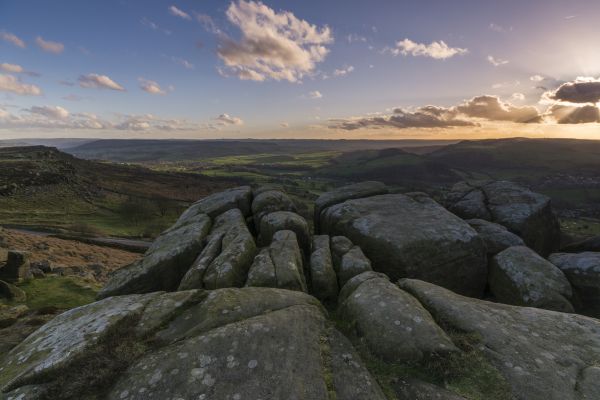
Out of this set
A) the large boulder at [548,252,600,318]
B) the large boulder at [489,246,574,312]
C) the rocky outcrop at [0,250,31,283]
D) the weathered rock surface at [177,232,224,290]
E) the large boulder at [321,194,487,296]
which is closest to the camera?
the large boulder at [489,246,574,312]

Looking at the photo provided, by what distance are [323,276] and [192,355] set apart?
783 centimetres

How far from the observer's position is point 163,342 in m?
9.76

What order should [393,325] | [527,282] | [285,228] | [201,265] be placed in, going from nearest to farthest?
[393,325], [527,282], [201,265], [285,228]

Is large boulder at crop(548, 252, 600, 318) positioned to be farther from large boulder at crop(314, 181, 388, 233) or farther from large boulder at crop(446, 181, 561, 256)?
large boulder at crop(314, 181, 388, 233)

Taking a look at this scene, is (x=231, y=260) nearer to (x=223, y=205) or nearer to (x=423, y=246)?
(x=223, y=205)

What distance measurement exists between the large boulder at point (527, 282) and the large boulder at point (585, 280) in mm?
1796

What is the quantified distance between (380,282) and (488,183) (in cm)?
2411

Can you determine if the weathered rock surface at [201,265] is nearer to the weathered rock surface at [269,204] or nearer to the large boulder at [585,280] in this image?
the weathered rock surface at [269,204]

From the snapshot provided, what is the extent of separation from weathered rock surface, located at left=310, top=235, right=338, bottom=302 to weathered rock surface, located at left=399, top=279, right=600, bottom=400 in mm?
3652

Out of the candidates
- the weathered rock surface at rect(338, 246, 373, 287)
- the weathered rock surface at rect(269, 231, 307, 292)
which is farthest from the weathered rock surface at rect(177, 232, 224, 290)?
the weathered rock surface at rect(338, 246, 373, 287)

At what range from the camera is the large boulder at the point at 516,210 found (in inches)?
970

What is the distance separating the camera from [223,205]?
25.8 meters

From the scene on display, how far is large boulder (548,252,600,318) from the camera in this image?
54.4 feet

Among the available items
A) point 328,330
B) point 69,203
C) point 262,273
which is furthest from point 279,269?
point 69,203
